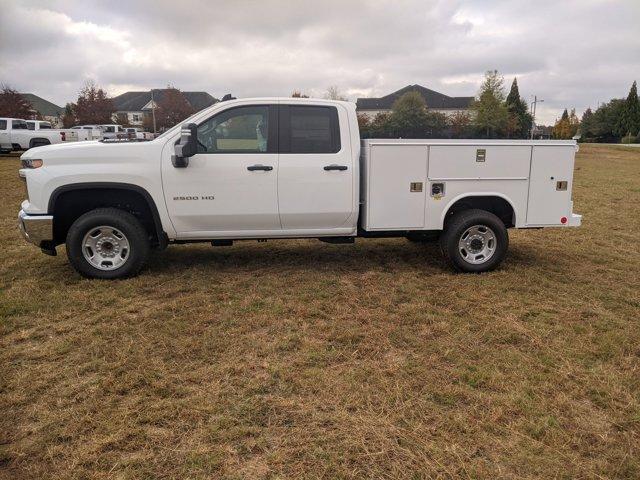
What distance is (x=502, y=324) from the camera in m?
4.41

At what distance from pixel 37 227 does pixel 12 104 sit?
47.5 m

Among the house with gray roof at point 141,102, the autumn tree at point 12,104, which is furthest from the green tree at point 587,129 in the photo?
the autumn tree at point 12,104

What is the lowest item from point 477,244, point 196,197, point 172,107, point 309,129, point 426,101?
point 477,244

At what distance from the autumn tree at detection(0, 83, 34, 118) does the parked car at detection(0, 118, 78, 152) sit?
23.7 meters

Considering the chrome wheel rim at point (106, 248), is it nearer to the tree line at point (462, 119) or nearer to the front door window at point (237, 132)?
the front door window at point (237, 132)

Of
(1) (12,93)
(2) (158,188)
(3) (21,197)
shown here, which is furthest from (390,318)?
(1) (12,93)

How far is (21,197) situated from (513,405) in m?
12.0

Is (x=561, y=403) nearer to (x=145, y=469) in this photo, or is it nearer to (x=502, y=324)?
(x=502, y=324)

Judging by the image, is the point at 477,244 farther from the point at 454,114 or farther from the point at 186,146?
the point at 454,114

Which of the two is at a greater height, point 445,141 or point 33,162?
point 445,141

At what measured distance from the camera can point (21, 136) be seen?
23734mm

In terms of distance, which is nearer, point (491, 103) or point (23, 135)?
point (23, 135)

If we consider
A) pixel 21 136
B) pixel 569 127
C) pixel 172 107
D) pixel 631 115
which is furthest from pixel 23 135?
pixel 569 127

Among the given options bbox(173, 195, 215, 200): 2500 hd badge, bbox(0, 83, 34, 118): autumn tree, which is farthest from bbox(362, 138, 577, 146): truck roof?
bbox(0, 83, 34, 118): autumn tree
